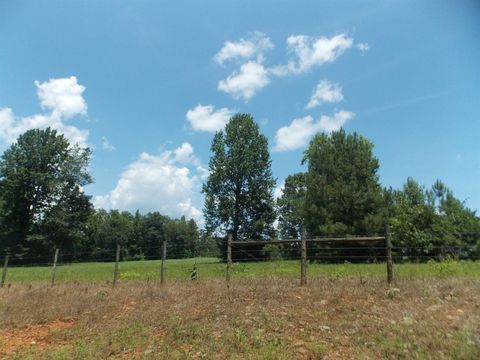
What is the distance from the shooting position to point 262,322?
29.5 ft

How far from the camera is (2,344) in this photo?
9664mm

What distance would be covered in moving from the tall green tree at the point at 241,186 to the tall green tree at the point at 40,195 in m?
21.2

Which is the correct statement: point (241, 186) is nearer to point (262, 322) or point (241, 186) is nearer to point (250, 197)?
point (250, 197)

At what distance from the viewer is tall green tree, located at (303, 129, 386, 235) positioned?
34.9 meters

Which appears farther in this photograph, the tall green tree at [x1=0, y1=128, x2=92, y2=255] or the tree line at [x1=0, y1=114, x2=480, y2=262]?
the tall green tree at [x1=0, y1=128, x2=92, y2=255]

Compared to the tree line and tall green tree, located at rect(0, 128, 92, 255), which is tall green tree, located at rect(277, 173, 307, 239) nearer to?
the tree line

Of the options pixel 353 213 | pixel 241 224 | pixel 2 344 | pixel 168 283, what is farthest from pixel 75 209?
pixel 2 344

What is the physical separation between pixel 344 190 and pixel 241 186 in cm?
2100

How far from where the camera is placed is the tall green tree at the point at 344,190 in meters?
34.9

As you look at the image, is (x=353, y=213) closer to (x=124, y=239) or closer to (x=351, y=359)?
(x=351, y=359)

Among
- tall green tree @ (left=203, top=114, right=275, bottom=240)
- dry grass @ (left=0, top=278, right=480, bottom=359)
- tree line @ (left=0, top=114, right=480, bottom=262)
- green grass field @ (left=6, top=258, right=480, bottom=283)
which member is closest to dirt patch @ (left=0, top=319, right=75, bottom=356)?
dry grass @ (left=0, top=278, right=480, bottom=359)

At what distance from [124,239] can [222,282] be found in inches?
3518

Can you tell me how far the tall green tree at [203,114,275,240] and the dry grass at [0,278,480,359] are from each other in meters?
39.7

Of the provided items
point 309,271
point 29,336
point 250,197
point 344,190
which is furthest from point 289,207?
point 29,336
